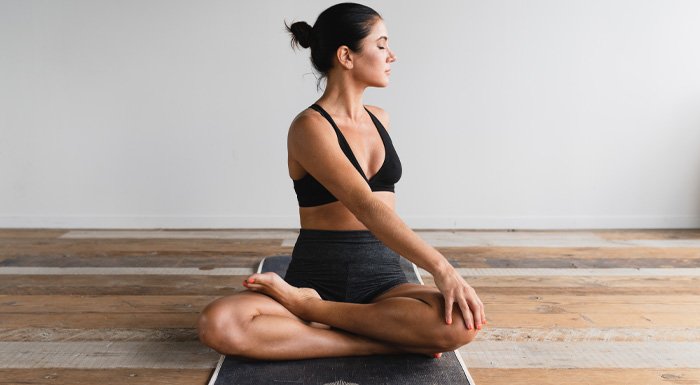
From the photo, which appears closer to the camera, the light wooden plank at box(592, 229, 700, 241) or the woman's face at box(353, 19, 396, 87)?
the woman's face at box(353, 19, 396, 87)

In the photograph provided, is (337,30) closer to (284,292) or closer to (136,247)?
(284,292)

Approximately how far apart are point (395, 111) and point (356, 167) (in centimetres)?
223

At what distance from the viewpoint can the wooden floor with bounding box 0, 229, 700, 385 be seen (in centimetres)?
203

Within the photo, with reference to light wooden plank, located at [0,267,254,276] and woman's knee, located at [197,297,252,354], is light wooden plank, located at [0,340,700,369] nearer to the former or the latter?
woman's knee, located at [197,297,252,354]

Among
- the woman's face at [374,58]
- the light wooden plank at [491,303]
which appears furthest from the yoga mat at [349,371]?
the woman's face at [374,58]

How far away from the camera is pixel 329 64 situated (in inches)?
88.0

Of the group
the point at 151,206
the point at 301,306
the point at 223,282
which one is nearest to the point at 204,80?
the point at 151,206

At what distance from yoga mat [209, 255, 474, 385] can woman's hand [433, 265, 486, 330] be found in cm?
18

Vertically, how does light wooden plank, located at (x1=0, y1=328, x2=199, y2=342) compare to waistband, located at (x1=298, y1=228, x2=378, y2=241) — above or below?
below

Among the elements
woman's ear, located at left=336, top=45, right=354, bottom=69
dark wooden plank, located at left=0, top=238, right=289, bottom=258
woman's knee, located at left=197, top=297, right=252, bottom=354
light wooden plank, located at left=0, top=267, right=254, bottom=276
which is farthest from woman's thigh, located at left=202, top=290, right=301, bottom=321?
dark wooden plank, located at left=0, top=238, right=289, bottom=258

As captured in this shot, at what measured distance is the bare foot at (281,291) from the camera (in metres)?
2.02

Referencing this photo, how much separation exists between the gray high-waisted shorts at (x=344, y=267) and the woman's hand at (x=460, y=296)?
0.34 metres

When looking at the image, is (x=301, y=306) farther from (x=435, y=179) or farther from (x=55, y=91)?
(x=55, y=91)

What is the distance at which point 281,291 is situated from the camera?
2.04 m
